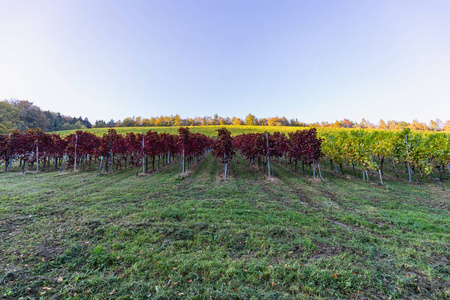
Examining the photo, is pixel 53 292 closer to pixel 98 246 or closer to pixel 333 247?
pixel 98 246

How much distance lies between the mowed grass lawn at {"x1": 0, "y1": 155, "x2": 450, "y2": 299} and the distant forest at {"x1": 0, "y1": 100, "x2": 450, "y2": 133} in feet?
122

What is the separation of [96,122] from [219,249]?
351 feet

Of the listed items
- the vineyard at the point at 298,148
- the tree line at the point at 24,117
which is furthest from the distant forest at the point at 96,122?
the vineyard at the point at 298,148

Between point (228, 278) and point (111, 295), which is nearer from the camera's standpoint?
point (111, 295)

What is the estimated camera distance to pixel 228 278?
2.91 metres

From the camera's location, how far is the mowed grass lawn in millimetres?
2744

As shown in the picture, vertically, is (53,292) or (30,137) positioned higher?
(30,137)

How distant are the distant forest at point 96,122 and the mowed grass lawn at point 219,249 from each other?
122 feet

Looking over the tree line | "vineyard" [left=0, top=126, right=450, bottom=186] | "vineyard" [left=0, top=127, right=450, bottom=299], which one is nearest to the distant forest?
the tree line

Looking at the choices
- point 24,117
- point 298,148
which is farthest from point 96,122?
point 298,148

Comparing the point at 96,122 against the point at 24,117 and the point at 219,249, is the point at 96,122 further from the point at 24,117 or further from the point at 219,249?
the point at 219,249

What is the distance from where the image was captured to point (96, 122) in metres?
86.6

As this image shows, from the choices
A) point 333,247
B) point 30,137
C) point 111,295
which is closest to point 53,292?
point 111,295

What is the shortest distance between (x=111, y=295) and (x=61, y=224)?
3725 millimetres
